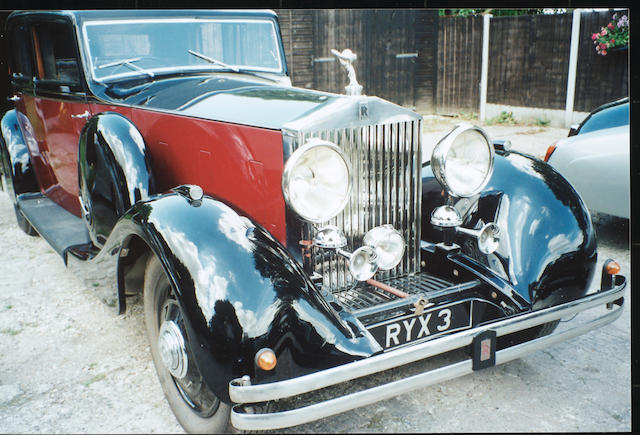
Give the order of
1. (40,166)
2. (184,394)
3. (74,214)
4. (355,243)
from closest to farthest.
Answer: (184,394), (355,243), (74,214), (40,166)

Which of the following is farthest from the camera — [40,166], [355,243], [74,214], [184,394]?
[40,166]

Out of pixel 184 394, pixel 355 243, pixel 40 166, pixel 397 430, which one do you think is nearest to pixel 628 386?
pixel 397 430

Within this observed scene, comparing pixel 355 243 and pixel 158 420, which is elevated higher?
pixel 355 243

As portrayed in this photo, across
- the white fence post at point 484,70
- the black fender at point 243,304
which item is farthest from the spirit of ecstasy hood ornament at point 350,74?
the white fence post at point 484,70

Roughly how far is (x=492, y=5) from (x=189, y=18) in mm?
1625

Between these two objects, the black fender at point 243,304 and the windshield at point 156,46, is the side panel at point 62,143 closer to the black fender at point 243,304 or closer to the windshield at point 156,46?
the windshield at point 156,46

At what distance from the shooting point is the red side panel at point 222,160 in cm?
218

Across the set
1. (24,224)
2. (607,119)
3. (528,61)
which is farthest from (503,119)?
(24,224)

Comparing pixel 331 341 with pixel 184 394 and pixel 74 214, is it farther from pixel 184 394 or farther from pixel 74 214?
pixel 74 214

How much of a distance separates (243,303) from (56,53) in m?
2.55

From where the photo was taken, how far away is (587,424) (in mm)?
2135

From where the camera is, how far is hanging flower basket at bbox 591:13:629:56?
397 centimetres

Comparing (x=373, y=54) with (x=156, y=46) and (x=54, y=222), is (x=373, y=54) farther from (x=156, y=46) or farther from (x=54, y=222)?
(x=54, y=222)

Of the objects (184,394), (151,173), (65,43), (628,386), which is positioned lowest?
(628,386)
